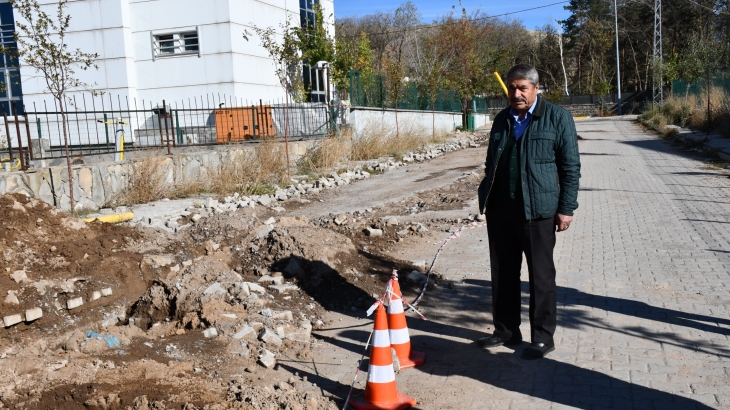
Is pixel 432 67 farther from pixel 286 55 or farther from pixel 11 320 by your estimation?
pixel 11 320

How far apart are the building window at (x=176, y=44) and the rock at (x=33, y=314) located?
21710 millimetres

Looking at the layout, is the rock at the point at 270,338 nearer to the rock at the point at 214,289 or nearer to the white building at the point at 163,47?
the rock at the point at 214,289

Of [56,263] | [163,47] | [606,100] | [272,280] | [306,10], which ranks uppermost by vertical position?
[306,10]

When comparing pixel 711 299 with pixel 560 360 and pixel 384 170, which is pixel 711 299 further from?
pixel 384 170

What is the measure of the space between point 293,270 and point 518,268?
254cm

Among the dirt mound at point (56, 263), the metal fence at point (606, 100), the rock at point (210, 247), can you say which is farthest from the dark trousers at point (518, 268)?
the metal fence at point (606, 100)

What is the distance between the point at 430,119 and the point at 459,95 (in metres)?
9.76

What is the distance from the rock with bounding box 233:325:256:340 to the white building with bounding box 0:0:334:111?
2152 centimetres

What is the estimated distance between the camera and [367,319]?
591 cm

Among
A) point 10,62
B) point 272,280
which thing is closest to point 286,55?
point 10,62

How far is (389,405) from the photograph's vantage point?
4039mm

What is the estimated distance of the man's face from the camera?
182 inches

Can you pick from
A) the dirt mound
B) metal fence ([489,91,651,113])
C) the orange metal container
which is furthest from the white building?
metal fence ([489,91,651,113])

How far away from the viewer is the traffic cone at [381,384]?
4.04m
